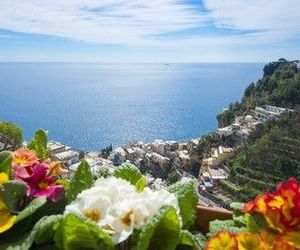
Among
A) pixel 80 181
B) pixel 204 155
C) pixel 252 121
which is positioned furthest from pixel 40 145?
pixel 252 121

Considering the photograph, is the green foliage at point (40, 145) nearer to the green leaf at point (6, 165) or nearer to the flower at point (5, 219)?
the green leaf at point (6, 165)

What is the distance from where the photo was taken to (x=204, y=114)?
171 ft

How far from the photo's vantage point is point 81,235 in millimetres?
719

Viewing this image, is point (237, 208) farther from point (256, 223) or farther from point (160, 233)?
point (160, 233)

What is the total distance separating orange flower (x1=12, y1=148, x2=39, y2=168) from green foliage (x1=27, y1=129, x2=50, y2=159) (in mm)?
91

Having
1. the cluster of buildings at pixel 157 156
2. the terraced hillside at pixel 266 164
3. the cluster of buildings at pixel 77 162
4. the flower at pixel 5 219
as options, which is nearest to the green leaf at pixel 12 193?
the flower at pixel 5 219

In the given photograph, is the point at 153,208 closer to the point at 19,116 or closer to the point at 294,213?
the point at 294,213

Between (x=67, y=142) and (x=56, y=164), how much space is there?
36.8 m

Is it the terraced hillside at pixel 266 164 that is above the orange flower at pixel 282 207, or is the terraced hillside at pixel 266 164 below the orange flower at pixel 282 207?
below

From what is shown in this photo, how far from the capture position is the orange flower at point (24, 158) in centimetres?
101

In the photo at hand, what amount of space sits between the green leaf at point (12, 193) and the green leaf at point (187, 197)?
284 millimetres

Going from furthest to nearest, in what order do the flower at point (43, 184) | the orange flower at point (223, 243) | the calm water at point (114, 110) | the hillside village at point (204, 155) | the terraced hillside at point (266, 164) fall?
the calm water at point (114, 110)
the hillside village at point (204, 155)
the terraced hillside at point (266, 164)
the flower at point (43, 184)
the orange flower at point (223, 243)

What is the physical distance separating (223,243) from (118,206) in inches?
7.1

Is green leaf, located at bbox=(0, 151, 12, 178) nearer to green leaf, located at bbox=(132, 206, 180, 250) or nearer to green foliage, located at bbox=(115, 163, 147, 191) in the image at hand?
green foliage, located at bbox=(115, 163, 147, 191)
